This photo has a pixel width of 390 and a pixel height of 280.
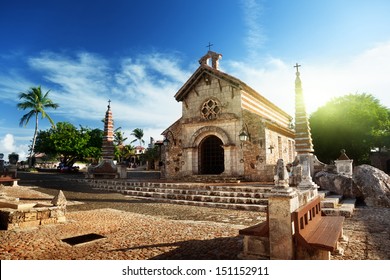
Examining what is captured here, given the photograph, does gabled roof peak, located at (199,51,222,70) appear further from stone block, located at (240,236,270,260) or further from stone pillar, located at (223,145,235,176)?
stone block, located at (240,236,270,260)

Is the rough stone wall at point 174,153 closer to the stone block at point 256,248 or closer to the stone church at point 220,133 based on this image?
the stone church at point 220,133

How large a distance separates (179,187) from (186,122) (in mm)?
6455

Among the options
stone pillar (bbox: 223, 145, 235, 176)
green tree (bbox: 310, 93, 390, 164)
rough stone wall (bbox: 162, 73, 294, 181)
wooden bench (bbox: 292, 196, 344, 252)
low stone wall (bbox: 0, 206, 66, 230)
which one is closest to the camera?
wooden bench (bbox: 292, 196, 344, 252)

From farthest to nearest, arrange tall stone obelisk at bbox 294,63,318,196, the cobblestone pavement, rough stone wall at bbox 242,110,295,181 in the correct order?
rough stone wall at bbox 242,110,295,181 < tall stone obelisk at bbox 294,63,318,196 < the cobblestone pavement

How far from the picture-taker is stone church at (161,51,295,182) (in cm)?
1510

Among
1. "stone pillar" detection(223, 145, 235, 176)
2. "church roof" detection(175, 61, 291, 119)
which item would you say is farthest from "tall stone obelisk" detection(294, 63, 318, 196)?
"stone pillar" detection(223, 145, 235, 176)

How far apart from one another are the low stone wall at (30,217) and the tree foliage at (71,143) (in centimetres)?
3126

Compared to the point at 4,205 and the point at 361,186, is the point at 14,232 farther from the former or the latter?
the point at 361,186

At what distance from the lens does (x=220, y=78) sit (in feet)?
54.3

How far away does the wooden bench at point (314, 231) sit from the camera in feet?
11.0

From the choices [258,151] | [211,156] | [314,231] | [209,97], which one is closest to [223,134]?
[211,156]

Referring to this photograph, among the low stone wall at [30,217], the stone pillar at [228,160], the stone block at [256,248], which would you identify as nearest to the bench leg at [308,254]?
the stone block at [256,248]

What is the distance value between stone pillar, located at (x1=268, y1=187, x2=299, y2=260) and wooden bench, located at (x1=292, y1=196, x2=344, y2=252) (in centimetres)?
12
